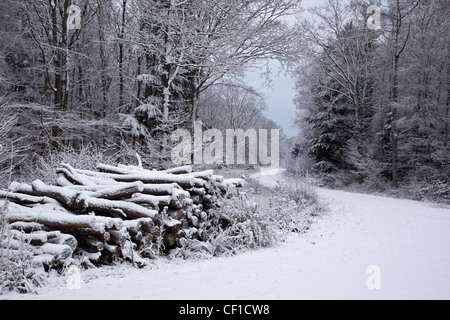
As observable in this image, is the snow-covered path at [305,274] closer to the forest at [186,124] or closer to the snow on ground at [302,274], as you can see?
the snow on ground at [302,274]

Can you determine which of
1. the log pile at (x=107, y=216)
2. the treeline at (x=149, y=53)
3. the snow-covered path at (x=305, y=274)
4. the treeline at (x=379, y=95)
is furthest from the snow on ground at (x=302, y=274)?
the treeline at (x=379, y=95)

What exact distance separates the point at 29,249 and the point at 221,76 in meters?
12.2

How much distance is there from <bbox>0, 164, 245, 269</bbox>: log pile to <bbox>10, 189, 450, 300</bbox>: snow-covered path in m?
0.43

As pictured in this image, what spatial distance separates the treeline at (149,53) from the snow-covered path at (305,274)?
7272 mm

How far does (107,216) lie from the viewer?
481 centimetres

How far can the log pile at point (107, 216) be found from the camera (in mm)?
3863

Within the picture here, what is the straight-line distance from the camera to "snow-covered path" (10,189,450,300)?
3.06 m

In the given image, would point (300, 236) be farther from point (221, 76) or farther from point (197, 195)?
point (221, 76)

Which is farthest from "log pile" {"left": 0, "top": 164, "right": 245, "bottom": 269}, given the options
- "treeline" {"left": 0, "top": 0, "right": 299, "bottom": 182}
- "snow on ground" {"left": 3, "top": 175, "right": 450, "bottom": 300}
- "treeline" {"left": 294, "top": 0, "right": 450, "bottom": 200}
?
"treeline" {"left": 294, "top": 0, "right": 450, "bottom": 200}


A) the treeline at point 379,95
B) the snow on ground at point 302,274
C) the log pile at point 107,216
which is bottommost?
the snow on ground at point 302,274

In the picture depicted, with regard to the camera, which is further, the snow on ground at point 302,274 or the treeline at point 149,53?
the treeline at point 149,53

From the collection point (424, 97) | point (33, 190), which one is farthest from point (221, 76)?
point (424, 97)

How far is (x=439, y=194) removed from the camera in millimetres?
14898

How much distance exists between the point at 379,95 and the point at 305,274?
21212 millimetres
